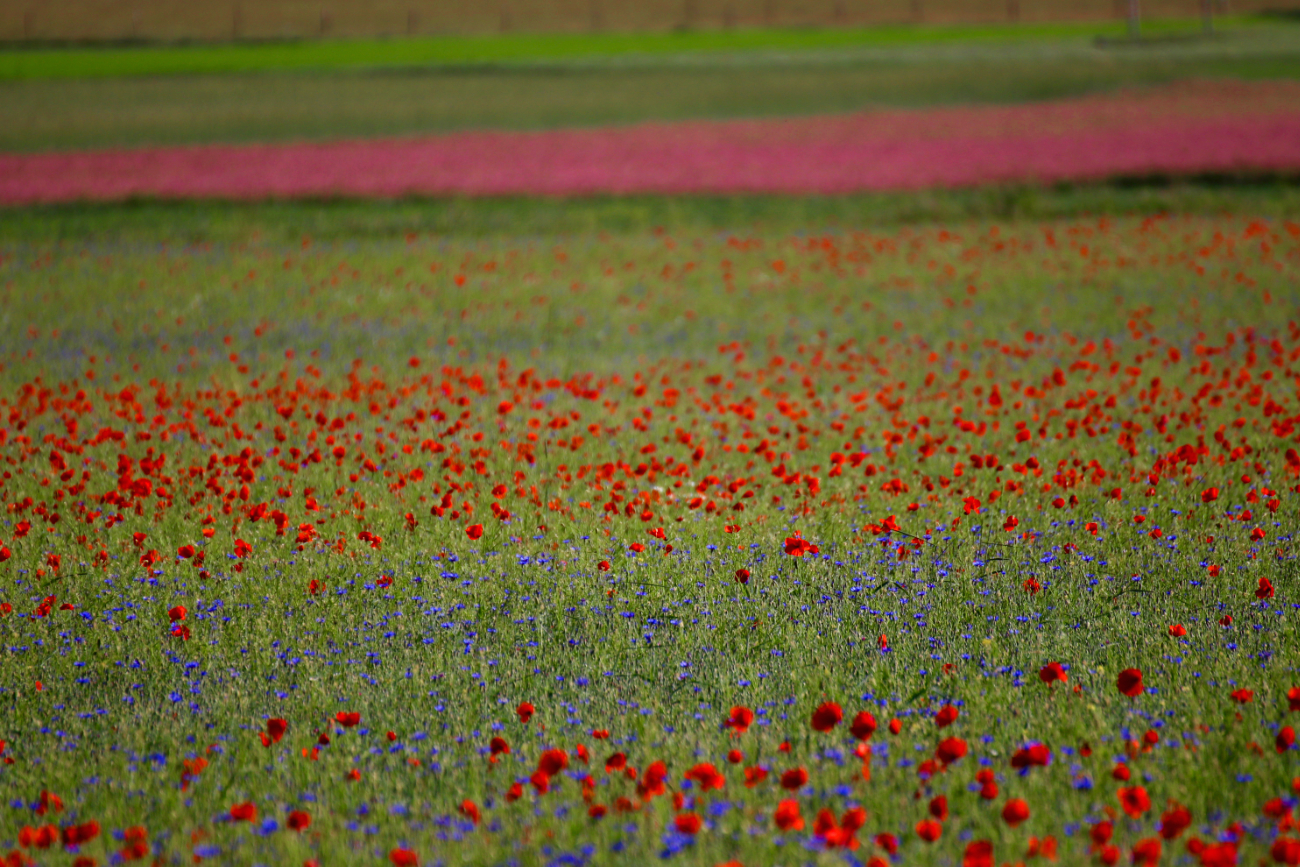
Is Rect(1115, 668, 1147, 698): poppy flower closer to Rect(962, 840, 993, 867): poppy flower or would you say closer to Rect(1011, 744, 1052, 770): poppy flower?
Rect(1011, 744, 1052, 770): poppy flower

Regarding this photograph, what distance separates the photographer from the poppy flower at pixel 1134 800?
116 inches

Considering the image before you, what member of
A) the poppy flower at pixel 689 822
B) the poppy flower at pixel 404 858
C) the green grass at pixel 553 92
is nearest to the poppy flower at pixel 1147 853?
the poppy flower at pixel 689 822

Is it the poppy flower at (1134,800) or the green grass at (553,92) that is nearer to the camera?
the poppy flower at (1134,800)

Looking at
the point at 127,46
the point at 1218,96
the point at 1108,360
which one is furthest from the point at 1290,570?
the point at 127,46

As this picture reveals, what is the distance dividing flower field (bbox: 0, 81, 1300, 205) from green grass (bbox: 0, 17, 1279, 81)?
978 centimetres

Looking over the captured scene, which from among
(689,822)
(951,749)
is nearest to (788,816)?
(689,822)

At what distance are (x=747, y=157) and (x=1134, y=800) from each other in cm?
2457

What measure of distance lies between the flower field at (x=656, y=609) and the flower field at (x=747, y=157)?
12.8 m

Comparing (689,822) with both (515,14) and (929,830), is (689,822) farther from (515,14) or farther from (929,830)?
(515,14)

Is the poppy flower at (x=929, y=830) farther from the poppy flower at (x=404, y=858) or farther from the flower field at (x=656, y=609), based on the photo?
the poppy flower at (x=404, y=858)

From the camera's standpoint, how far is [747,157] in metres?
26.4

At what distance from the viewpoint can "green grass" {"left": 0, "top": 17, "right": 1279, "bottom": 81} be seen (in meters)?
36.2

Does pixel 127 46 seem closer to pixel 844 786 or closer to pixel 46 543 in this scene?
pixel 46 543

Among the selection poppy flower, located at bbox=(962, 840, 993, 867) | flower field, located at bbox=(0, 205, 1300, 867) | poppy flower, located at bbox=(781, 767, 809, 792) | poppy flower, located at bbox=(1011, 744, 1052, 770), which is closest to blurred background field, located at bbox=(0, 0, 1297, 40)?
flower field, located at bbox=(0, 205, 1300, 867)
